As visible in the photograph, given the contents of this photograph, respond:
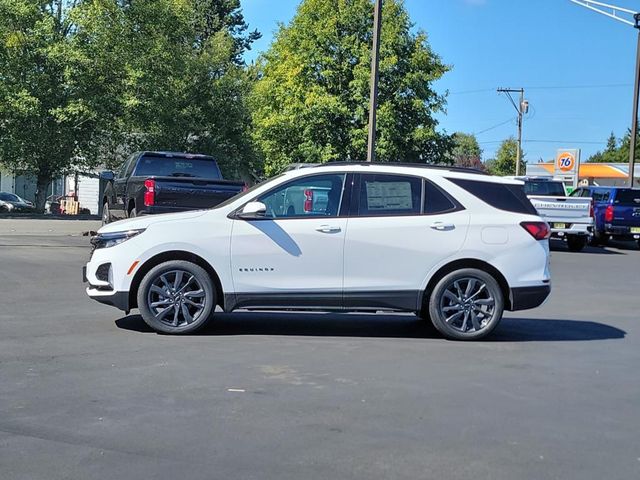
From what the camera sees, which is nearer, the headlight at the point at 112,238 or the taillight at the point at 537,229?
the headlight at the point at 112,238

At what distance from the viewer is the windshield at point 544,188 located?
24.0m

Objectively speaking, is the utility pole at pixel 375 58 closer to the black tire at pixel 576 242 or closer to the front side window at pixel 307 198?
the black tire at pixel 576 242

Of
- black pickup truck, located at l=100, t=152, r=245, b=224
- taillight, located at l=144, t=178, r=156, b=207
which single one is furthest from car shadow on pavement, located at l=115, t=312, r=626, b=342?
taillight, located at l=144, t=178, r=156, b=207

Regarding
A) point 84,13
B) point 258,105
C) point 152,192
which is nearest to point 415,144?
point 258,105

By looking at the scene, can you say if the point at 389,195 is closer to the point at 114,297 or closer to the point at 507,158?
the point at 114,297

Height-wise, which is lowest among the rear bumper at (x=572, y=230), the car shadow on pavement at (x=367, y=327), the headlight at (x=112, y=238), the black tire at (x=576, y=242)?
the car shadow on pavement at (x=367, y=327)

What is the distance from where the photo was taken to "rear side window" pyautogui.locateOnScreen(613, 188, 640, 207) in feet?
78.2

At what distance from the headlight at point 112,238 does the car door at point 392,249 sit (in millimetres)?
2242

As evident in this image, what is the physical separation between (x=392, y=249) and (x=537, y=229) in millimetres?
1570

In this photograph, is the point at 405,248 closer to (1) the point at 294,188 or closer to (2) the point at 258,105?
(1) the point at 294,188

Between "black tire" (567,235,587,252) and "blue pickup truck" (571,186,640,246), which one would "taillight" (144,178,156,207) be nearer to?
"black tire" (567,235,587,252)

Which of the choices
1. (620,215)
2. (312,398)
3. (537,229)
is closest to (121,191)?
(537,229)

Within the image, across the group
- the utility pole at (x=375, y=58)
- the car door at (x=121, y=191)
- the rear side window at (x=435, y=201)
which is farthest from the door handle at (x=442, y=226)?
the utility pole at (x=375, y=58)

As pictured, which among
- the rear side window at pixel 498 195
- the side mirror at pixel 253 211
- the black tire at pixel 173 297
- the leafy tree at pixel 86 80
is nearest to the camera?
the side mirror at pixel 253 211
